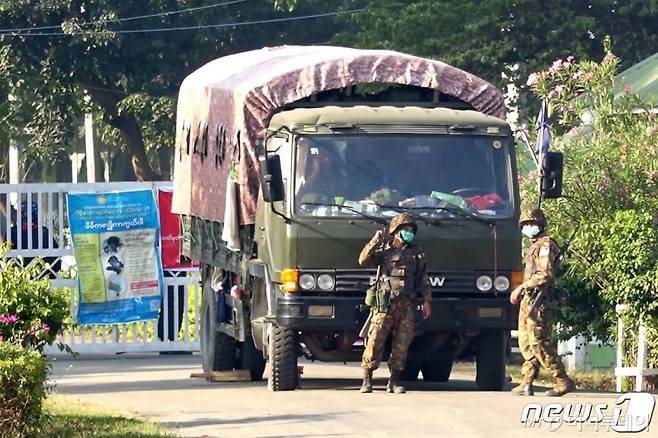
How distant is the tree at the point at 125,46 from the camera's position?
38.2m

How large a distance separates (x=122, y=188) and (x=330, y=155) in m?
6.33

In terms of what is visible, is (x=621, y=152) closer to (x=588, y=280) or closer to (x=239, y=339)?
(x=588, y=280)

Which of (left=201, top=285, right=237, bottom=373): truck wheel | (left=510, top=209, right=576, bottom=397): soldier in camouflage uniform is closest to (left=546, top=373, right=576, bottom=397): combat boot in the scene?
(left=510, top=209, right=576, bottom=397): soldier in camouflage uniform

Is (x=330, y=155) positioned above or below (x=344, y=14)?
below

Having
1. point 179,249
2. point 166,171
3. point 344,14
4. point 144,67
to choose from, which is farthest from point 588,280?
point 166,171

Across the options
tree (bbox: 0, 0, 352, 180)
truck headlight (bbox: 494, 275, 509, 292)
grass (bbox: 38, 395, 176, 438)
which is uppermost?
tree (bbox: 0, 0, 352, 180)

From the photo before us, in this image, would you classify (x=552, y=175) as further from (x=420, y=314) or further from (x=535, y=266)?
(x=420, y=314)

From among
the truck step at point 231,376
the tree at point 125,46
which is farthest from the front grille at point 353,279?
the tree at point 125,46

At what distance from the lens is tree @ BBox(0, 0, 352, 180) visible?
38219mm

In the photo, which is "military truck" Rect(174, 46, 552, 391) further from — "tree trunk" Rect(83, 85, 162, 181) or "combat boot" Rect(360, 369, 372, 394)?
"tree trunk" Rect(83, 85, 162, 181)

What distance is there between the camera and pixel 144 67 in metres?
39.2

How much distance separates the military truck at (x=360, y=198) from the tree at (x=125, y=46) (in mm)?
22093

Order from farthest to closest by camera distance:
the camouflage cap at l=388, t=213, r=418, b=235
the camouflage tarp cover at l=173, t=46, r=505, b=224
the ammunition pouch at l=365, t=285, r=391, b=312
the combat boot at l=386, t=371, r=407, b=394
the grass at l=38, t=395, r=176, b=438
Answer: the camouflage tarp cover at l=173, t=46, r=505, b=224, the combat boot at l=386, t=371, r=407, b=394, the ammunition pouch at l=365, t=285, r=391, b=312, the camouflage cap at l=388, t=213, r=418, b=235, the grass at l=38, t=395, r=176, b=438

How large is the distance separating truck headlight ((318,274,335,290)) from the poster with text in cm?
632
